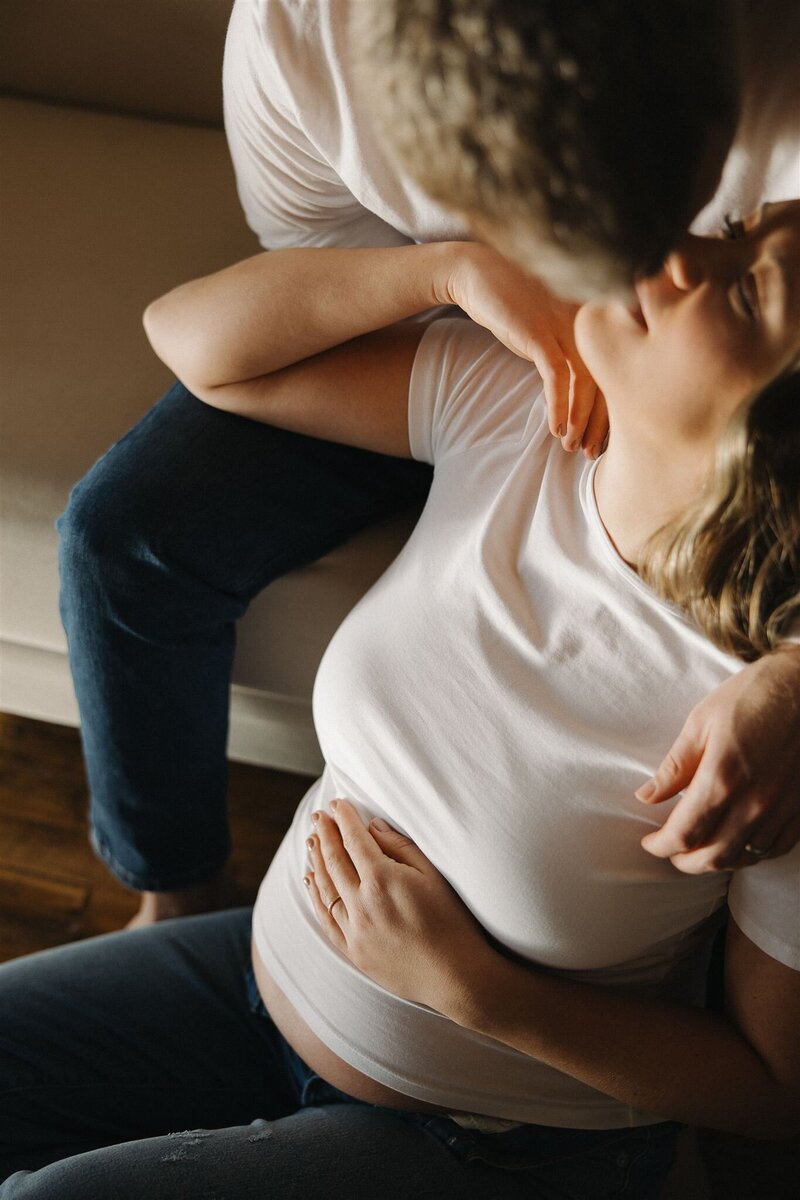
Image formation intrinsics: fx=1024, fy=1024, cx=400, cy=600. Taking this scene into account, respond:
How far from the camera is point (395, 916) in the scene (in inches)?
32.3

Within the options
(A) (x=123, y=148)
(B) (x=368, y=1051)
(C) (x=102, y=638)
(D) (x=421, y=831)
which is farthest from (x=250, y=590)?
(A) (x=123, y=148)

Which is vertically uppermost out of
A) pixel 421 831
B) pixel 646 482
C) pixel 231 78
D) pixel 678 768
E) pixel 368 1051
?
pixel 231 78

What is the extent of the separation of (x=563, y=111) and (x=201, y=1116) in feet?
2.95

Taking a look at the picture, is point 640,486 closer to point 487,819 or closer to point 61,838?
point 487,819

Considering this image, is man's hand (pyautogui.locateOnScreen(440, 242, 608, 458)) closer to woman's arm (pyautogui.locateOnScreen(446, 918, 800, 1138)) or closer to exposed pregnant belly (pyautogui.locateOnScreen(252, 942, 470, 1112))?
→ woman's arm (pyautogui.locateOnScreen(446, 918, 800, 1138))

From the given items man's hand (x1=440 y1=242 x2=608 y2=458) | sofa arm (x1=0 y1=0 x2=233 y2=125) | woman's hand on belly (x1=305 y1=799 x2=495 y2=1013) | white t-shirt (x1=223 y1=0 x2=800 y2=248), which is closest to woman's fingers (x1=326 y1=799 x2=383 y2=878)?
woman's hand on belly (x1=305 y1=799 x2=495 y2=1013)

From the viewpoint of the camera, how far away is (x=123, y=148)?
4.49 feet

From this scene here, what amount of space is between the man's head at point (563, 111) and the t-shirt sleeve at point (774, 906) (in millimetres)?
442

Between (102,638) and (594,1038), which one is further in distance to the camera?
(102,638)

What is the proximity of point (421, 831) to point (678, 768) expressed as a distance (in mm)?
232

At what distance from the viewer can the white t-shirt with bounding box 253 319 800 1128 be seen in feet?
2.49

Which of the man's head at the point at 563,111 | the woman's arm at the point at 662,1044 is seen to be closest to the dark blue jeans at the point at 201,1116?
the woman's arm at the point at 662,1044

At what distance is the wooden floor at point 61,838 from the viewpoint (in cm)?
143

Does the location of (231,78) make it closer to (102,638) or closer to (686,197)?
(102,638)
